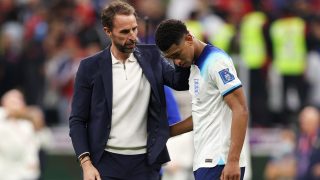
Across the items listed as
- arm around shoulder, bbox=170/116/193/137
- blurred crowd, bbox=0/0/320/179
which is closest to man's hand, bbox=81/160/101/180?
arm around shoulder, bbox=170/116/193/137

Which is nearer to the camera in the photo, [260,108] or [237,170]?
[237,170]

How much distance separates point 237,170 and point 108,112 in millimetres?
1153

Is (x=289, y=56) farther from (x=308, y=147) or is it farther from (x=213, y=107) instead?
(x=213, y=107)

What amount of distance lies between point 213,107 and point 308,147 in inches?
288

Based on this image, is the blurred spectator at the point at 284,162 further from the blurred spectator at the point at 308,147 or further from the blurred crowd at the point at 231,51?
the blurred spectator at the point at 308,147

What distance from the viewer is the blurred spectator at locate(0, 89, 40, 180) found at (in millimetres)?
13898

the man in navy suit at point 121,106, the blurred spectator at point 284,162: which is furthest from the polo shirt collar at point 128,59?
the blurred spectator at point 284,162

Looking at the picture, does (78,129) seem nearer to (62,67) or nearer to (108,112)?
(108,112)

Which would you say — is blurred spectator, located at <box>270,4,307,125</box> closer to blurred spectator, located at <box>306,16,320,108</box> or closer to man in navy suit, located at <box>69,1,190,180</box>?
blurred spectator, located at <box>306,16,320,108</box>

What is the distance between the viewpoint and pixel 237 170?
788 cm

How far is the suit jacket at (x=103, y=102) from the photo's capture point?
8.47 metres

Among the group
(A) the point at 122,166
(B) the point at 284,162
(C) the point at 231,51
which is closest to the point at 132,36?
(A) the point at 122,166

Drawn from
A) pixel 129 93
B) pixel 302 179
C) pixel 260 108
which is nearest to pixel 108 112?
pixel 129 93

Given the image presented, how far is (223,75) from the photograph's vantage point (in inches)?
313
